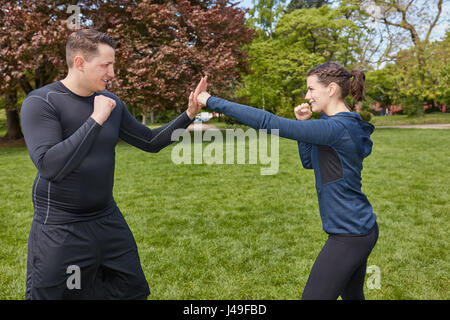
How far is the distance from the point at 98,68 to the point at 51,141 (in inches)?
23.8

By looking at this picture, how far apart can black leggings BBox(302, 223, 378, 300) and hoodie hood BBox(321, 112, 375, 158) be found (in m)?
0.56

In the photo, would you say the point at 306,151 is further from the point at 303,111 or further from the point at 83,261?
the point at 83,261

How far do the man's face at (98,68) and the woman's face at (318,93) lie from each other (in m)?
1.37

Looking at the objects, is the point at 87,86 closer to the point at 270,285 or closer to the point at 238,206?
the point at 270,285

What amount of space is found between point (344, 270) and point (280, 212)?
181 inches

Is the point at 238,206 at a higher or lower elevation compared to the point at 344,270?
lower

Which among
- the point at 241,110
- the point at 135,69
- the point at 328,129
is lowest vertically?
the point at 328,129

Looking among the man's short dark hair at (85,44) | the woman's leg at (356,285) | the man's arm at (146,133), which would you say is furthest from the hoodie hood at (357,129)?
the man's short dark hair at (85,44)

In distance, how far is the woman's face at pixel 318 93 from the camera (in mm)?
2438

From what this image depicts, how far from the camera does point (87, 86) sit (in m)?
2.33

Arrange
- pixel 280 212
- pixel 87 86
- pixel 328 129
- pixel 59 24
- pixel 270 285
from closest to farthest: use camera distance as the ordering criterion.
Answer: pixel 328 129 < pixel 87 86 < pixel 270 285 < pixel 280 212 < pixel 59 24

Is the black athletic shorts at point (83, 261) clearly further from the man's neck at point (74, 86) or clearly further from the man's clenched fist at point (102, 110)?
the man's neck at point (74, 86)

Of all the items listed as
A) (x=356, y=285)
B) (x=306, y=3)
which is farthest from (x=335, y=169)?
(x=306, y=3)

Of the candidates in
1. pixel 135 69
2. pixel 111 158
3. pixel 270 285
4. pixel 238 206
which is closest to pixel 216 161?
pixel 238 206
